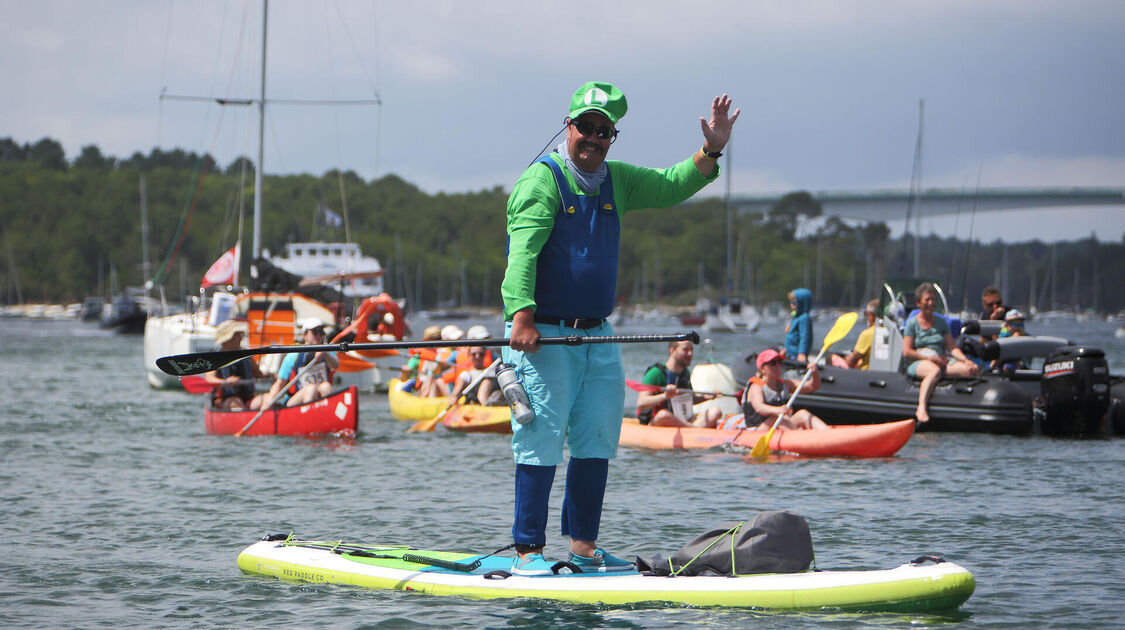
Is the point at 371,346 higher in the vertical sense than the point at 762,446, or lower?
higher

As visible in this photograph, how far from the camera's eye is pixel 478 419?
13633 mm

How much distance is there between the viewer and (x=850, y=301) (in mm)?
105375

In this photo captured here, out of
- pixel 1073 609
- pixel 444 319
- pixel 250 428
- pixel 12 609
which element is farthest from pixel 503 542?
pixel 444 319

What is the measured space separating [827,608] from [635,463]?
239 inches

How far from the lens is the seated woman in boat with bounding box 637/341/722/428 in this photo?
39.2 ft

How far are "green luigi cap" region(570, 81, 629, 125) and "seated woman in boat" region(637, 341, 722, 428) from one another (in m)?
→ 6.84

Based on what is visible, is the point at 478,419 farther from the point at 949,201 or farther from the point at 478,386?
the point at 949,201

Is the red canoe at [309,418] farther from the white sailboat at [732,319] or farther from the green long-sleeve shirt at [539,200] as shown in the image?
the white sailboat at [732,319]

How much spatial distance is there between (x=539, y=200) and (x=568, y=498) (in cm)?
139

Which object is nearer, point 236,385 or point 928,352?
point 928,352

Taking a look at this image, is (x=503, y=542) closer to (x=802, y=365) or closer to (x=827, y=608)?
(x=827, y=608)

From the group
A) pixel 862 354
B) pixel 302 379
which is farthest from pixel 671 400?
pixel 862 354

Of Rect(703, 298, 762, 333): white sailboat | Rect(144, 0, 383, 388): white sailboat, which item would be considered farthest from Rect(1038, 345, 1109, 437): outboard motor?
Rect(703, 298, 762, 333): white sailboat

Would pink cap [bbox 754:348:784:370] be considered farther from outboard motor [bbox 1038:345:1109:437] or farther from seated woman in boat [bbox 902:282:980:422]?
outboard motor [bbox 1038:345:1109:437]
